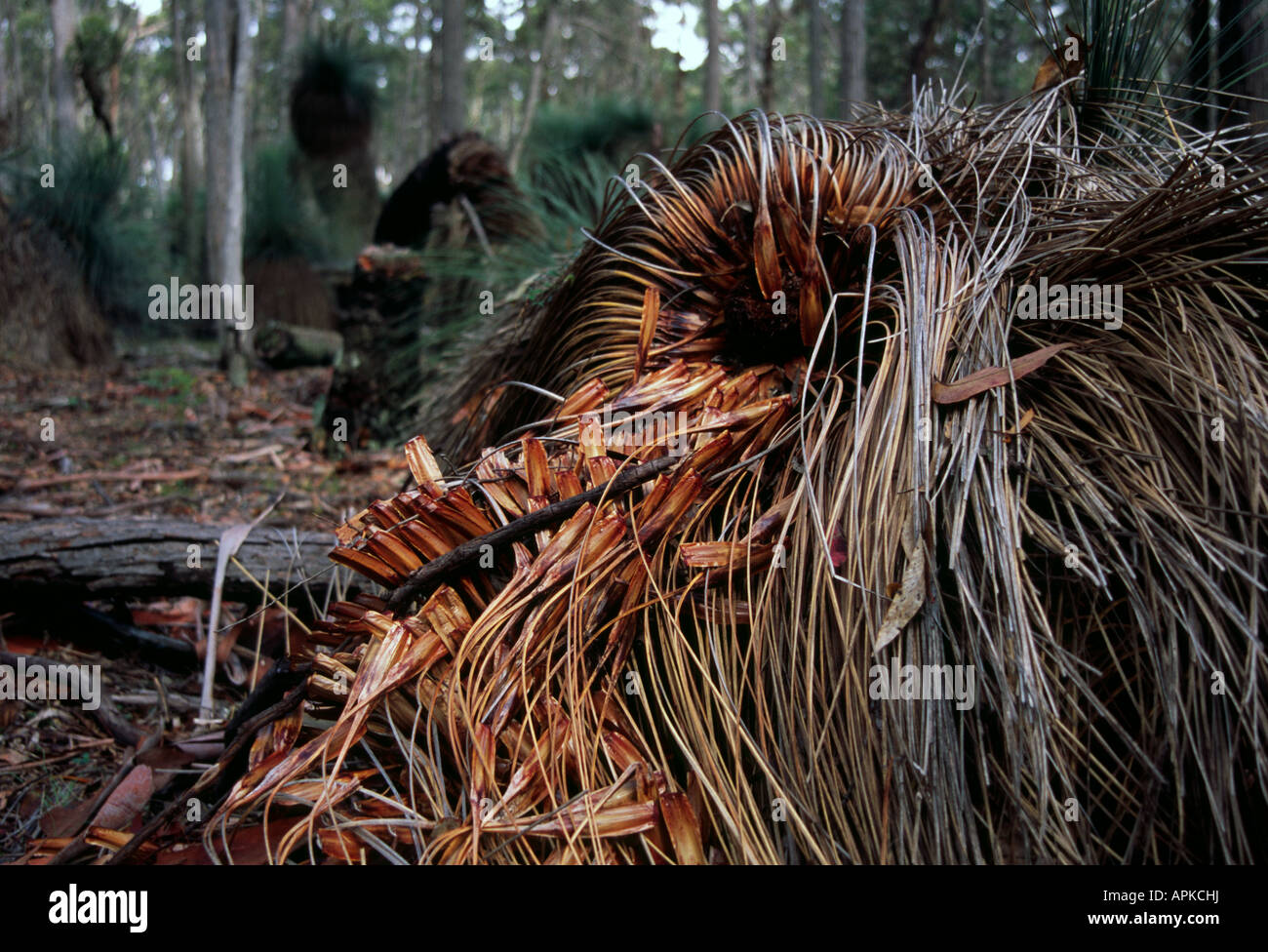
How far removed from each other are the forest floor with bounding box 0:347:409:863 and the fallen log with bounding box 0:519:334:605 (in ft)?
0.44

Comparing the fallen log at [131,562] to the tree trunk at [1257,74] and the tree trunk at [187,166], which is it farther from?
the tree trunk at [187,166]

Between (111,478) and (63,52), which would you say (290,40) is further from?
(111,478)

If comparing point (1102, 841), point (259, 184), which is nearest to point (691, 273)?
point (1102, 841)

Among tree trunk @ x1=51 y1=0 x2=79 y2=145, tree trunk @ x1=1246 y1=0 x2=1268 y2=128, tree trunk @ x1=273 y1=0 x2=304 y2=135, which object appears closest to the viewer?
tree trunk @ x1=1246 y1=0 x2=1268 y2=128

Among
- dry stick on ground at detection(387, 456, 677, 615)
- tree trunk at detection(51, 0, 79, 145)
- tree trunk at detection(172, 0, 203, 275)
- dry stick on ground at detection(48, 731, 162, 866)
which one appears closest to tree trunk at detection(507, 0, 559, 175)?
tree trunk at detection(172, 0, 203, 275)

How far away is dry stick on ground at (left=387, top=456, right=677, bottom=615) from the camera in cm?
139

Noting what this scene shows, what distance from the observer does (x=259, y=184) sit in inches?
492

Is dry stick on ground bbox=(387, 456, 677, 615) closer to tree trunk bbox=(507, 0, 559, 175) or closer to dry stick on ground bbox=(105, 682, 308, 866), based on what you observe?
dry stick on ground bbox=(105, 682, 308, 866)

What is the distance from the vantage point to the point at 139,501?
11.0 ft

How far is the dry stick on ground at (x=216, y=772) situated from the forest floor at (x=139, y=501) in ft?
0.22

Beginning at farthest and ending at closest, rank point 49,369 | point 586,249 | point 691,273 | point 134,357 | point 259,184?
point 259,184
point 134,357
point 49,369
point 586,249
point 691,273

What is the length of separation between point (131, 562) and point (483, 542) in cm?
129

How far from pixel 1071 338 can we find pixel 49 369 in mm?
8245
